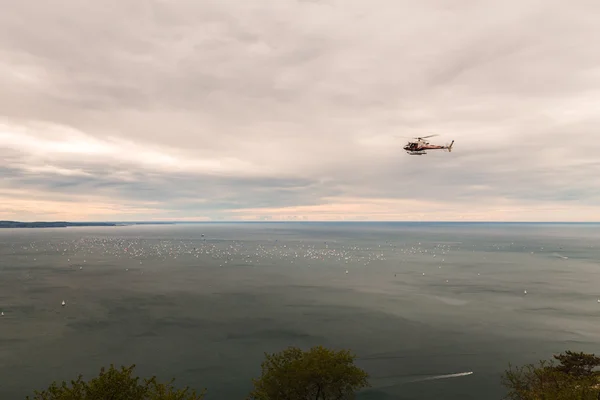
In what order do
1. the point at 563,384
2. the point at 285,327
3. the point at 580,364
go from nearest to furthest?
the point at 563,384, the point at 580,364, the point at 285,327

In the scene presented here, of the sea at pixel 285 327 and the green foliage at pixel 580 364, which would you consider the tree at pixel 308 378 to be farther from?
the green foliage at pixel 580 364

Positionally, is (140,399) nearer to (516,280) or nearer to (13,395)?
(13,395)

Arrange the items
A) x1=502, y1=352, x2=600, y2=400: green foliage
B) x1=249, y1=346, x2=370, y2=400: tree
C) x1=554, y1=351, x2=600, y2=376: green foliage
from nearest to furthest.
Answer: x1=502, y1=352, x2=600, y2=400: green foliage → x1=249, y1=346, x2=370, y2=400: tree → x1=554, y1=351, x2=600, y2=376: green foliage

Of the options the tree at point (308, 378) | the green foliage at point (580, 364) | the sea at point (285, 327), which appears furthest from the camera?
the sea at point (285, 327)

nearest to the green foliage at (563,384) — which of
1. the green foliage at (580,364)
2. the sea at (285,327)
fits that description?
the green foliage at (580,364)

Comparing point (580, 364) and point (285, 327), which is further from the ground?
point (580, 364)

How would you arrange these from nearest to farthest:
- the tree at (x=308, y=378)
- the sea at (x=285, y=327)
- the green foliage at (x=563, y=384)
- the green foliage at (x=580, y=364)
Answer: the green foliage at (x=563, y=384)
the tree at (x=308, y=378)
the green foliage at (x=580, y=364)
the sea at (x=285, y=327)

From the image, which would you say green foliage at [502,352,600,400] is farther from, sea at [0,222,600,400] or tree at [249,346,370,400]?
tree at [249,346,370,400]

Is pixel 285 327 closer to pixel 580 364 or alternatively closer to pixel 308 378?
pixel 308 378

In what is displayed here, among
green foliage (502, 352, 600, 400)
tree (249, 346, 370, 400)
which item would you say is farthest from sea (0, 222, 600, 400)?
tree (249, 346, 370, 400)

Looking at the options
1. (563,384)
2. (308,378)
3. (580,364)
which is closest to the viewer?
(563,384)

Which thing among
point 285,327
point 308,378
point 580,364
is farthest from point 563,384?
point 285,327
